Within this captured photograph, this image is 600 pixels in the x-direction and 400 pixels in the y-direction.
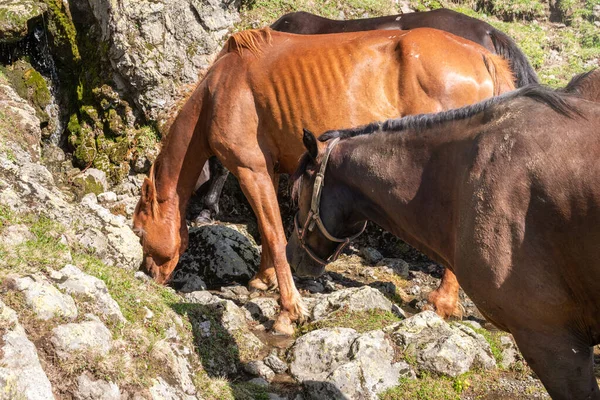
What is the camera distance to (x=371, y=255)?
8.23 metres

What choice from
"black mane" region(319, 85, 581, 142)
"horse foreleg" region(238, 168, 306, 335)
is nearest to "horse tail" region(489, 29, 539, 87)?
"horse foreleg" region(238, 168, 306, 335)

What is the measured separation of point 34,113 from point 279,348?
5.43 metres

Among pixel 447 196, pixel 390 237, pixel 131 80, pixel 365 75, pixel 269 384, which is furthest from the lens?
pixel 131 80

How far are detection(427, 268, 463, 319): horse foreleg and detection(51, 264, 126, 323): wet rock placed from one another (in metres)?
3.35

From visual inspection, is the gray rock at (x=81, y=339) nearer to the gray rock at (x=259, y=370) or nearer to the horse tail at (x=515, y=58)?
the gray rock at (x=259, y=370)

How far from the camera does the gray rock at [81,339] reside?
3564mm

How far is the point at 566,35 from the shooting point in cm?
1450

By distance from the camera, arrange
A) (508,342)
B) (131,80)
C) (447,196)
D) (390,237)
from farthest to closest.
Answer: (131,80) → (390,237) → (508,342) → (447,196)

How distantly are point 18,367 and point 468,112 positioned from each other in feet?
8.69

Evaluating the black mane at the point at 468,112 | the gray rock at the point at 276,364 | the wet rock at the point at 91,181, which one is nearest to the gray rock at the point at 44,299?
the gray rock at the point at 276,364

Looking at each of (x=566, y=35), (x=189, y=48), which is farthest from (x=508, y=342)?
(x=566, y=35)

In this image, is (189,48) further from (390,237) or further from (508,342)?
(508,342)

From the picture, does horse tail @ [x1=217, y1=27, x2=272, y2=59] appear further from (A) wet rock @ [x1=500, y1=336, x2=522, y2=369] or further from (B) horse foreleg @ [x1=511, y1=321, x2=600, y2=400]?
(B) horse foreleg @ [x1=511, y1=321, x2=600, y2=400]

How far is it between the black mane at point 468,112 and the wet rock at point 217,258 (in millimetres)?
3418
